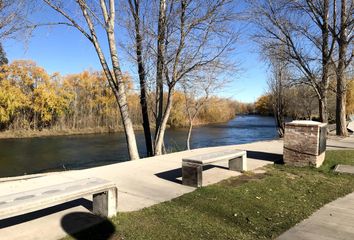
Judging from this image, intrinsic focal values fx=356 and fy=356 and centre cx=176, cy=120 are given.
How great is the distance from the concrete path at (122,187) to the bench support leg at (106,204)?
0.14m

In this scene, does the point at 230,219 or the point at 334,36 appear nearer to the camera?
the point at 230,219

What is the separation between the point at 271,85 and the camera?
21.2 meters

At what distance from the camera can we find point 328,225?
4.31 metres

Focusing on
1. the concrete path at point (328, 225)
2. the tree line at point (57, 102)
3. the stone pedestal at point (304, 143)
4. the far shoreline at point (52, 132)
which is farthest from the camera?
the tree line at point (57, 102)

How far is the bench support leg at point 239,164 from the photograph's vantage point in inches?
292

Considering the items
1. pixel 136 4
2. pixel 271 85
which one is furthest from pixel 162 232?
pixel 271 85

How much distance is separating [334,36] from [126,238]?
12605mm

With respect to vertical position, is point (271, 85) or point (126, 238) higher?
point (271, 85)

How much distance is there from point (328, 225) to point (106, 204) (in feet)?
8.87

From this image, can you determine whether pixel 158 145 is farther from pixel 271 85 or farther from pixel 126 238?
pixel 271 85

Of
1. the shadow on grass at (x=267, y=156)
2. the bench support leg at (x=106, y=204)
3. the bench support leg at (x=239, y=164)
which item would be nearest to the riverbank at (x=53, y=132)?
the shadow on grass at (x=267, y=156)

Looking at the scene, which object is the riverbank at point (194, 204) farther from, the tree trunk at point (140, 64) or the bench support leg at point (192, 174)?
the tree trunk at point (140, 64)

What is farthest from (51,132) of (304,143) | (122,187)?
(122,187)

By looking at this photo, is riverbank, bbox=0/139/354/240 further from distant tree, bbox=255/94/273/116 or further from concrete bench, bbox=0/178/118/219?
distant tree, bbox=255/94/273/116
